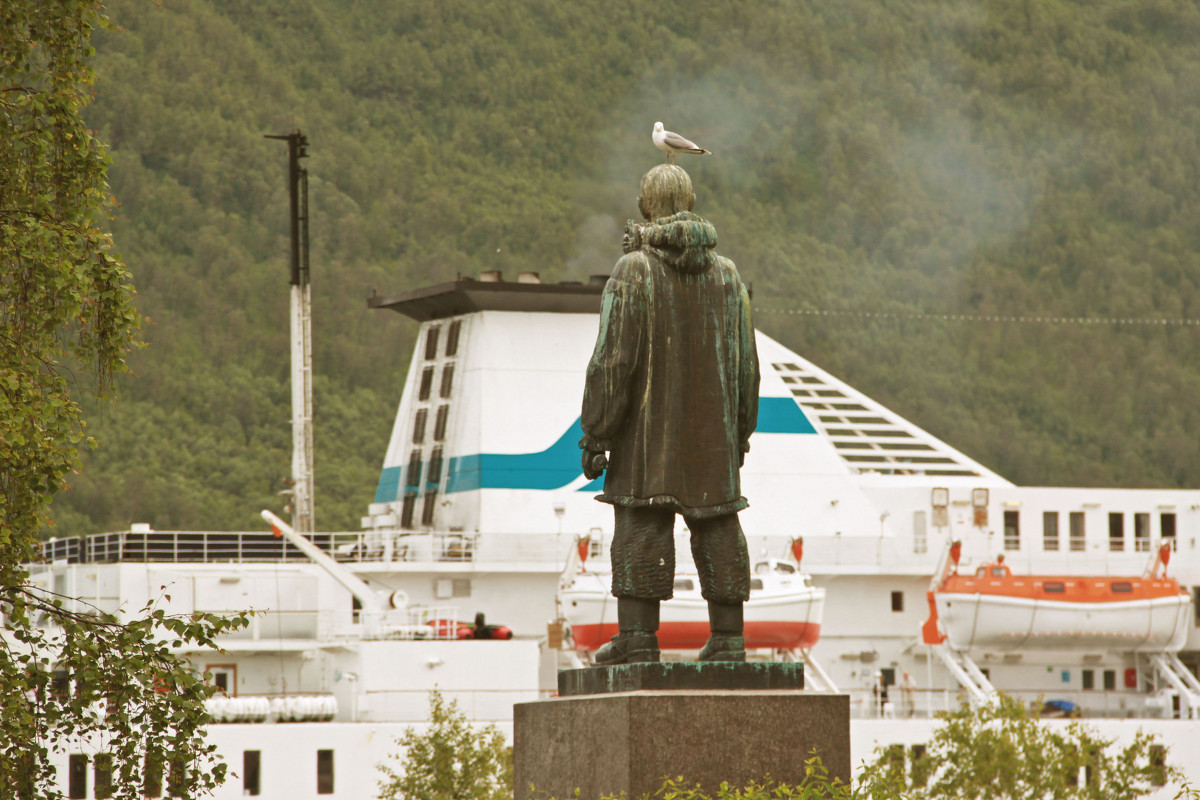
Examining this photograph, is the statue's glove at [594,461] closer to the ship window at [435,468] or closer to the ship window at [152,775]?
the ship window at [152,775]

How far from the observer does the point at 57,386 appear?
42.8ft

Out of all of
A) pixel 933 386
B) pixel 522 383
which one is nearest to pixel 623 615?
pixel 522 383

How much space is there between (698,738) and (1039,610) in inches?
876

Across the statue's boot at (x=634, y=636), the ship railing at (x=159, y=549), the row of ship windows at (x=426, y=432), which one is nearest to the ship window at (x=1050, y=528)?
the row of ship windows at (x=426, y=432)

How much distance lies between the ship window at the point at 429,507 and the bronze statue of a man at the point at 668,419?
2203cm

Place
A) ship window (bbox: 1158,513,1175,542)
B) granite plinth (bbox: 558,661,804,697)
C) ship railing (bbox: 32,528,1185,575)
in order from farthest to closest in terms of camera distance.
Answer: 1. ship window (bbox: 1158,513,1175,542)
2. ship railing (bbox: 32,528,1185,575)
3. granite plinth (bbox: 558,661,804,697)

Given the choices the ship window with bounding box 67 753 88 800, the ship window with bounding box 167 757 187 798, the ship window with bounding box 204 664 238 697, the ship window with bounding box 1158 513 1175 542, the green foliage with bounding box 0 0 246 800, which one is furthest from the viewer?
the ship window with bounding box 1158 513 1175 542

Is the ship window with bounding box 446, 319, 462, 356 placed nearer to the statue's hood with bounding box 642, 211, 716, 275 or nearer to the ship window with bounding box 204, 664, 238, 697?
the ship window with bounding box 204, 664, 238, 697

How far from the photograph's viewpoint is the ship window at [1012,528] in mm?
33844

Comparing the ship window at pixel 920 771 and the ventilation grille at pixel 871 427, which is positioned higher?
the ventilation grille at pixel 871 427

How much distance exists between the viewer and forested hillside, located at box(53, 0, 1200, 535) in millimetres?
100438

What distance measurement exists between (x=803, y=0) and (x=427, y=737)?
9393cm

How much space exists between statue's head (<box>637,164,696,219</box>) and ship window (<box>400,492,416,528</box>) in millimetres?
22887

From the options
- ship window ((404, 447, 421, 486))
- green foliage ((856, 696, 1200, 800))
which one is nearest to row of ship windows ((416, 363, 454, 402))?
ship window ((404, 447, 421, 486))
